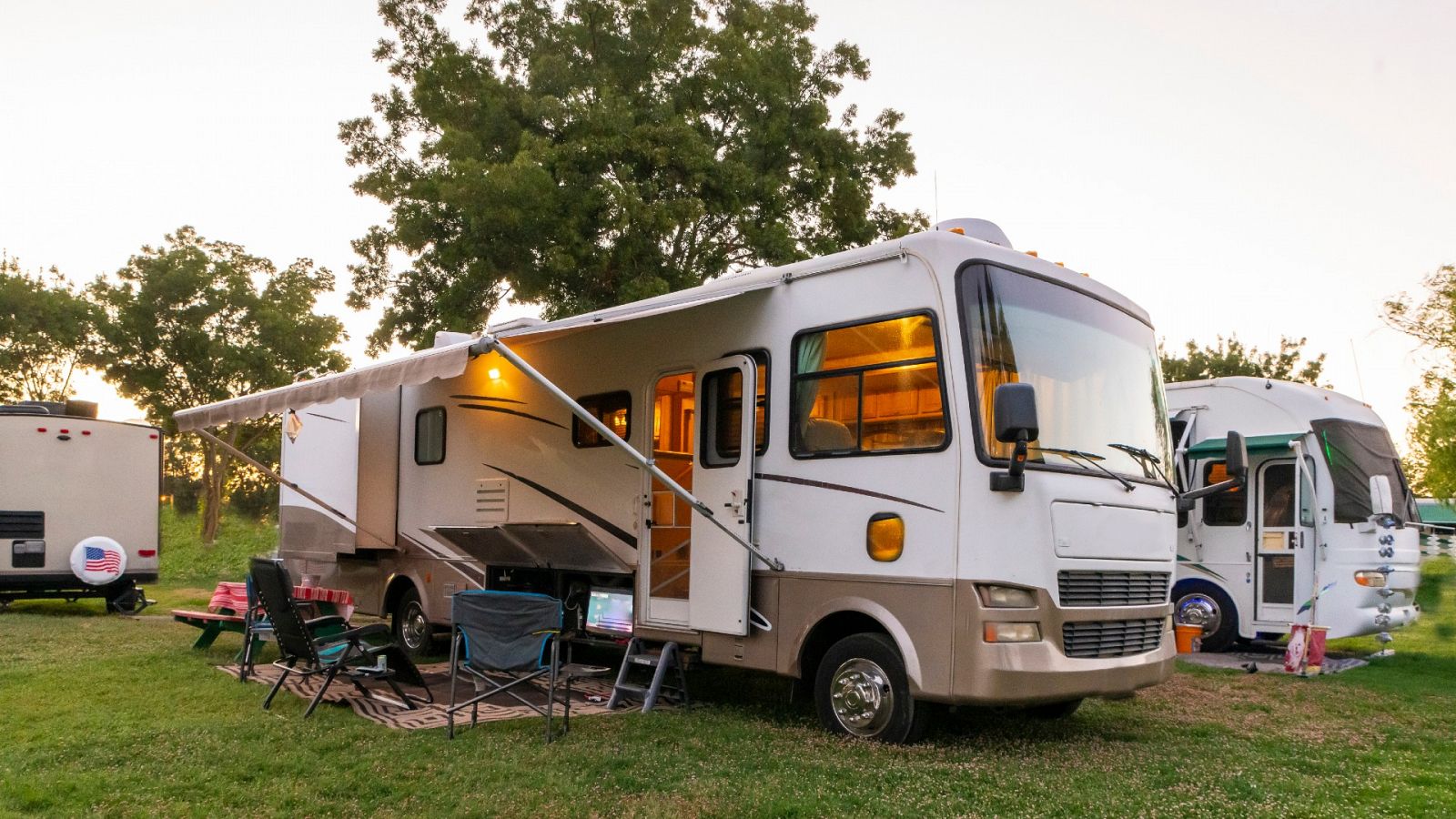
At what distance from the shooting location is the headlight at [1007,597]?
18.8 feet

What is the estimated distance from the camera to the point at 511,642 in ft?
Result: 21.1

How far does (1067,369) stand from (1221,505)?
6098mm

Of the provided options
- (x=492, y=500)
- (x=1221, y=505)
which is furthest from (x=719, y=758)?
(x=1221, y=505)

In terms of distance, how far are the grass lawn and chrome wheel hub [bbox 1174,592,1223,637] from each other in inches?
110

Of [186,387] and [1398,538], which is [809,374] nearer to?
[1398,538]

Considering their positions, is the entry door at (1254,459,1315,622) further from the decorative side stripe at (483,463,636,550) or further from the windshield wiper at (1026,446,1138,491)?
the decorative side stripe at (483,463,636,550)

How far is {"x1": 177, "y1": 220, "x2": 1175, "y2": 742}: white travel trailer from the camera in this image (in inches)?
229

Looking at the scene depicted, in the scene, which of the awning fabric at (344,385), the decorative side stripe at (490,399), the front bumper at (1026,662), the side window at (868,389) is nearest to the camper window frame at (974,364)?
the side window at (868,389)

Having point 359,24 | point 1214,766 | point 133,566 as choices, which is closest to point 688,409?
point 1214,766

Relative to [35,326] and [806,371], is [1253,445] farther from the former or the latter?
[35,326]

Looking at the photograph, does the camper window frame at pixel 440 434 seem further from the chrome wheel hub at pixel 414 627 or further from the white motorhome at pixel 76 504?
the white motorhome at pixel 76 504

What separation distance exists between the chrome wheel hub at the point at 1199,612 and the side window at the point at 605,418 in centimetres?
672

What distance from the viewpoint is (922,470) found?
6.02 m

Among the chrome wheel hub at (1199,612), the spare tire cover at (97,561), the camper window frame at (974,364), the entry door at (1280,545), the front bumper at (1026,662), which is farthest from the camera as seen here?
the spare tire cover at (97,561)
